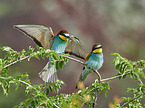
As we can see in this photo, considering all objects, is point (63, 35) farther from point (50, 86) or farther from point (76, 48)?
point (50, 86)

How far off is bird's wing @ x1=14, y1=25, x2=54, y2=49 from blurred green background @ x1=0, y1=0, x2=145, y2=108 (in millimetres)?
1521

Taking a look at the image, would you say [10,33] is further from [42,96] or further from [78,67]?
[42,96]

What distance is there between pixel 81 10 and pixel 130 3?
Answer: 83 cm

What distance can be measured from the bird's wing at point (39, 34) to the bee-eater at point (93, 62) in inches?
10.0

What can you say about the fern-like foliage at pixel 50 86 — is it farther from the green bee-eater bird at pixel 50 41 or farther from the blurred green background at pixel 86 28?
the blurred green background at pixel 86 28

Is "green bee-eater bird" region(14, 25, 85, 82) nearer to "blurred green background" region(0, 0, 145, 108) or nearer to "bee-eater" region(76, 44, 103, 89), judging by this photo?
"bee-eater" region(76, 44, 103, 89)

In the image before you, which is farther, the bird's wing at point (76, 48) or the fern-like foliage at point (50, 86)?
the bird's wing at point (76, 48)

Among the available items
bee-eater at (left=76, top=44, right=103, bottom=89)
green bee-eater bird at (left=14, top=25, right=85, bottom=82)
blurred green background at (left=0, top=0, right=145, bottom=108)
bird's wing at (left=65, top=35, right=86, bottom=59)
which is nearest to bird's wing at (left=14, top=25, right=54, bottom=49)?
green bee-eater bird at (left=14, top=25, right=85, bottom=82)

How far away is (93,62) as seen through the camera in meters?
1.85

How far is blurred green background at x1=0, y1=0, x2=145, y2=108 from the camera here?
153 inches

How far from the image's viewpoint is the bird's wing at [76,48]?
1.86 meters

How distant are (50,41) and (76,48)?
21 cm

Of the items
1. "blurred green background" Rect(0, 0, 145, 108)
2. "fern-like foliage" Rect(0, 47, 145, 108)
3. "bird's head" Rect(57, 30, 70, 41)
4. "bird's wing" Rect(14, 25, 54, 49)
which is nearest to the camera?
"fern-like foliage" Rect(0, 47, 145, 108)

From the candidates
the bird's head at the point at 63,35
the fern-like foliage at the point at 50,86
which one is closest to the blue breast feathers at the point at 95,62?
the bird's head at the point at 63,35
